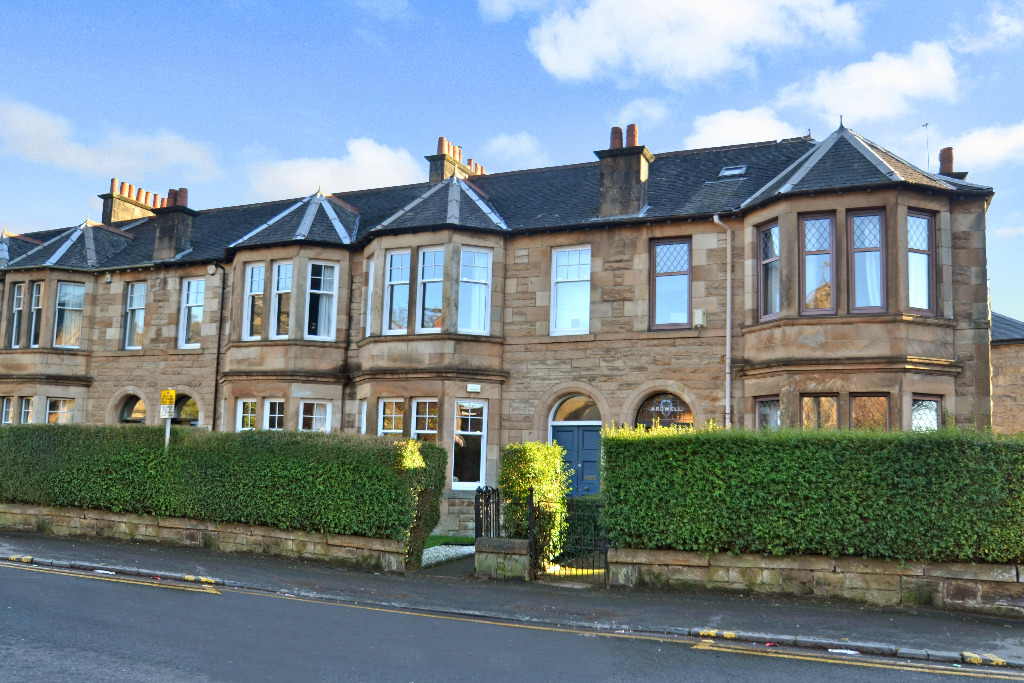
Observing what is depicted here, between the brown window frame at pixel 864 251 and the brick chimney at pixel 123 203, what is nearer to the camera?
the brown window frame at pixel 864 251

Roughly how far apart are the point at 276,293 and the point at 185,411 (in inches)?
211

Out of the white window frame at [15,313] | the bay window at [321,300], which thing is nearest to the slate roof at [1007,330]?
the bay window at [321,300]

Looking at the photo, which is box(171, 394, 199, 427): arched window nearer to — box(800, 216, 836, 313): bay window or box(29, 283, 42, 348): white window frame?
box(29, 283, 42, 348): white window frame

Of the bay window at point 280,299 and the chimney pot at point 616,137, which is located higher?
the chimney pot at point 616,137

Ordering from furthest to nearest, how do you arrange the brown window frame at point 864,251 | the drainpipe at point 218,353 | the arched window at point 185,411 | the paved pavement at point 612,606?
1. the arched window at point 185,411
2. the drainpipe at point 218,353
3. the brown window frame at point 864,251
4. the paved pavement at point 612,606

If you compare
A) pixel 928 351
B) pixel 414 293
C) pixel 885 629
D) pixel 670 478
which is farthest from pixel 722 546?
pixel 414 293

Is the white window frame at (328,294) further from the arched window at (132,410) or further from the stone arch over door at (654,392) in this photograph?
the stone arch over door at (654,392)

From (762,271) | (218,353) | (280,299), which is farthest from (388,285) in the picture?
(762,271)

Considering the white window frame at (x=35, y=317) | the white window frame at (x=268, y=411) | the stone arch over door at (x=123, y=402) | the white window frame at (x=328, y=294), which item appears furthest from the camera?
the white window frame at (x=35, y=317)

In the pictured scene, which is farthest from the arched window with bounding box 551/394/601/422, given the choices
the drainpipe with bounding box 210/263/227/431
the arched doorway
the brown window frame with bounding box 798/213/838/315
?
the drainpipe with bounding box 210/263/227/431

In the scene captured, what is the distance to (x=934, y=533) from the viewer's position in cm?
1079

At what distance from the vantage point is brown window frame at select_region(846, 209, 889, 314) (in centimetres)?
1614

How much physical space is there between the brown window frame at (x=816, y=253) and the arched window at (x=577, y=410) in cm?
505

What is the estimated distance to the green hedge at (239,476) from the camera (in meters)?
13.5
